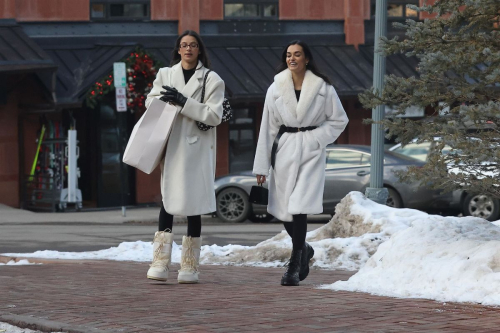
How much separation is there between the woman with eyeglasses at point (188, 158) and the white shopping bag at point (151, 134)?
86 millimetres

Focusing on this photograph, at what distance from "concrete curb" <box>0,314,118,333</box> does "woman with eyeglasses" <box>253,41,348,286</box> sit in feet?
8.28

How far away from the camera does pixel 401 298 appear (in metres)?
7.71

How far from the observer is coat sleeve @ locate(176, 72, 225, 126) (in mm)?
8898

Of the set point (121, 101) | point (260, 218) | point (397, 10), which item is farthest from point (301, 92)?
point (397, 10)

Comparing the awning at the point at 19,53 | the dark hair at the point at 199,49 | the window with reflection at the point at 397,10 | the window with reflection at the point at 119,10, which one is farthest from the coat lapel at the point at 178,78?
the window with reflection at the point at 397,10

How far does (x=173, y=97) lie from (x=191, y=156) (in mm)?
526

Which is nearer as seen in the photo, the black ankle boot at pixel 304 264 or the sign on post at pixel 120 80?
the black ankle boot at pixel 304 264

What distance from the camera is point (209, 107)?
29.5 ft

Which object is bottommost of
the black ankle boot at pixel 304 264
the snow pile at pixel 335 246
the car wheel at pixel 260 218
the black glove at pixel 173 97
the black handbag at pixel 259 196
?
the car wheel at pixel 260 218

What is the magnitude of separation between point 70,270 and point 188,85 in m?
2.39

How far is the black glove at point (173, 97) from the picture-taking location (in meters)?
8.86

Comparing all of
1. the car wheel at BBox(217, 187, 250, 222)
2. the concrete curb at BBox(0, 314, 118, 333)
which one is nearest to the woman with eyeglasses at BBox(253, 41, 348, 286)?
the concrete curb at BBox(0, 314, 118, 333)

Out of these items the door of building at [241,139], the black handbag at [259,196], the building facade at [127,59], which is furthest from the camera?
the door of building at [241,139]

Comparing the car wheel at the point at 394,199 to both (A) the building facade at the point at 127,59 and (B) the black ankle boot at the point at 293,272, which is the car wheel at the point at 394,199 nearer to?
(A) the building facade at the point at 127,59
